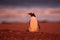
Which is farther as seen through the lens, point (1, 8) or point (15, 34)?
point (1, 8)

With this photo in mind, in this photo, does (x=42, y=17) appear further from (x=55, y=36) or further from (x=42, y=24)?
(x=55, y=36)

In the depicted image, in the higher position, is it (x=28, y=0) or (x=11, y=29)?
(x=28, y=0)

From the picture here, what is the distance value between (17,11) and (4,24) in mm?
203

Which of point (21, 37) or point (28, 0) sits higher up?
point (28, 0)

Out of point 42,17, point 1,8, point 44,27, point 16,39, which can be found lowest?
point 16,39

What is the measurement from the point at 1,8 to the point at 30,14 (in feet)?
1.17

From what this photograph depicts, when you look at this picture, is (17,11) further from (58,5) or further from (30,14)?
(58,5)

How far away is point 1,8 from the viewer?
1.67 meters

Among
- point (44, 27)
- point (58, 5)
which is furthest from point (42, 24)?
point (58, 5)

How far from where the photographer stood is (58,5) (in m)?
1.59

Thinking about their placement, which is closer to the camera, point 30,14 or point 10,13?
point 30,14

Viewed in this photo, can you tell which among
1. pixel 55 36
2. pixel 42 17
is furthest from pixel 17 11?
pixel 55 36

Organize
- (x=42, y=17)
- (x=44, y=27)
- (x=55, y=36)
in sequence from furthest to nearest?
(x=42, y=17)
(x=44, y=27)
(x=55, y=36)

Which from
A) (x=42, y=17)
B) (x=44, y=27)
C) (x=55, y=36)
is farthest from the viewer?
(x=42, y=17)
